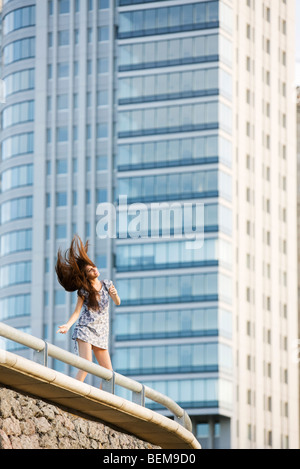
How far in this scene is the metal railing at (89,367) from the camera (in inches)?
383

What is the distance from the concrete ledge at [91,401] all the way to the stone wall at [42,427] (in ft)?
0.29

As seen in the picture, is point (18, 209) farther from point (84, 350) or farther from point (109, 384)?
point (84, 350)

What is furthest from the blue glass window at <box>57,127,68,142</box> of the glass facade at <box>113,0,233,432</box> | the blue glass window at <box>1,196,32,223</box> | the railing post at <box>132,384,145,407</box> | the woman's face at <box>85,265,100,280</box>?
the woman's face at <box>85,265,100,280</box>

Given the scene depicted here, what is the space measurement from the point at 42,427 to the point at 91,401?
2.22 ft

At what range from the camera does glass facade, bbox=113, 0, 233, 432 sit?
247 feet

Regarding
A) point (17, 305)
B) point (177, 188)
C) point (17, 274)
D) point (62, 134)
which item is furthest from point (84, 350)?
point (62, 134)

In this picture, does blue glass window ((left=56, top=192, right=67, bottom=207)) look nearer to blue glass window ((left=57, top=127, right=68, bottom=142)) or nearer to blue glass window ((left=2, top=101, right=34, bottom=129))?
blue glass window ((left=57, top=127, right=68, bottom=142))

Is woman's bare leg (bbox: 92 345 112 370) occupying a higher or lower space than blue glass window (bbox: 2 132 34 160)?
lower

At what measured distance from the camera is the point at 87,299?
11.1 meters

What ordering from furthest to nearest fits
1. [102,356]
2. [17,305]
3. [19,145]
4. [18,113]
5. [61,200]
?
[18,113] < [19,145] < [61,200] < [17,305] < [102,356]

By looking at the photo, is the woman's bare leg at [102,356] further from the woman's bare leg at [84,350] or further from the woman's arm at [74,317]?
the woman's arm at [74,317]

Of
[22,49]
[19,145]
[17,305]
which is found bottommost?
[17,305]

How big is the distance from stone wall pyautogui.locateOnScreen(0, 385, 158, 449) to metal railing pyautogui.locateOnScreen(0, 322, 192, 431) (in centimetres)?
39
